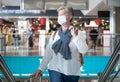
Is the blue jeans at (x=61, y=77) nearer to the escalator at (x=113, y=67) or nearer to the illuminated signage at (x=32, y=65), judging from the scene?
the escalator at (x=113, y=67)

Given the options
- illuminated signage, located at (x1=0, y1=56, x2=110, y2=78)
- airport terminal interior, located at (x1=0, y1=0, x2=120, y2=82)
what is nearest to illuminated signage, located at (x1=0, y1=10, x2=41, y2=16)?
airport terminal interior, located at (x1=0, y1=0, x2=120, y2=82)

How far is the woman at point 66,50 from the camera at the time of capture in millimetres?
3594

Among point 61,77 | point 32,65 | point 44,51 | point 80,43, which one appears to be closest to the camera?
point 80,43

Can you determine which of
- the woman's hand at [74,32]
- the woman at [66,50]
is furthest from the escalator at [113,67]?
the woman's hand at [74,32]

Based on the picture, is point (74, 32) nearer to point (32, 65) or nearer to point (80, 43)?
point (80, 43)

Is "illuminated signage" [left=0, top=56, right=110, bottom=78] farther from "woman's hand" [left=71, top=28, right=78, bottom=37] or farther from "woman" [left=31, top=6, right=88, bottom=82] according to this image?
"woman's hand" [left=71, top=28, right=78, bottom=37]

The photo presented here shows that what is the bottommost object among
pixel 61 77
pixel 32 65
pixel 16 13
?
pixel 32 65

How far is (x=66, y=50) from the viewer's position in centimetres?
359

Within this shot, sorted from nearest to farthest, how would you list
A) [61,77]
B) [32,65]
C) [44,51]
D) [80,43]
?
1. [80,43]
2. [61,77]
3. [32,65]
4. [44,51]

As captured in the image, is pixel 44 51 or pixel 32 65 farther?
pixel 44 51

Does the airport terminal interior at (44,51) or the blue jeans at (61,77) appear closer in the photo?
the blue jeans at (61,77)

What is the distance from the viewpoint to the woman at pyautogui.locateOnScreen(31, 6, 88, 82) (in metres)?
3.59

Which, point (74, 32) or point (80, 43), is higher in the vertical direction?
point (74, 32)

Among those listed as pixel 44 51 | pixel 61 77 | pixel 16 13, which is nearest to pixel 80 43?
pixel 61 77
